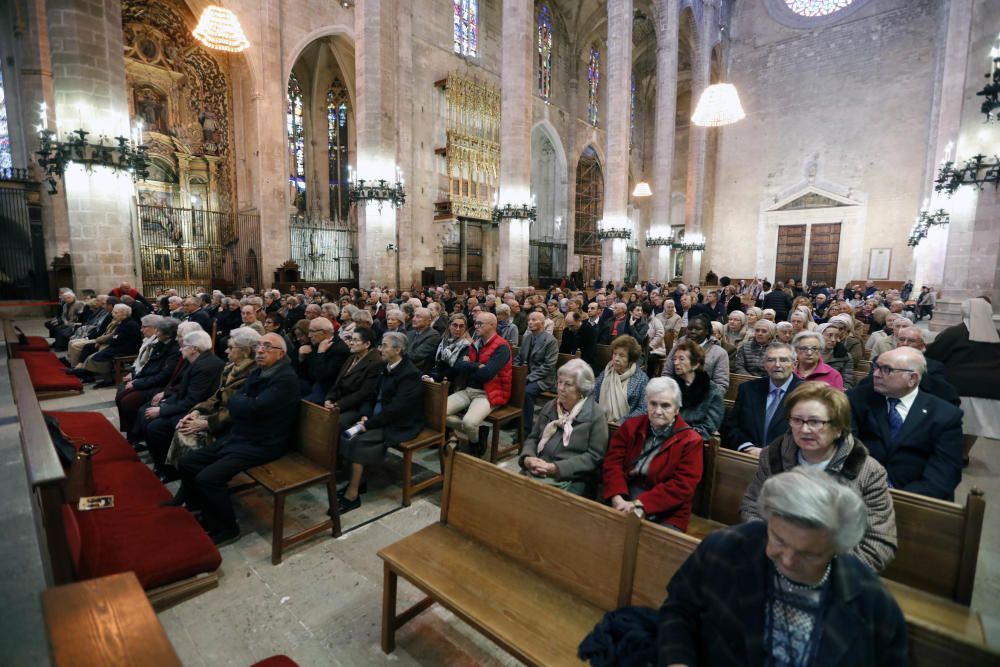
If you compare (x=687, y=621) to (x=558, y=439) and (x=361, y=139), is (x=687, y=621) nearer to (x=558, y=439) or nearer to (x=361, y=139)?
(x=558, y=439)

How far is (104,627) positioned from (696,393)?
3093 millimetres

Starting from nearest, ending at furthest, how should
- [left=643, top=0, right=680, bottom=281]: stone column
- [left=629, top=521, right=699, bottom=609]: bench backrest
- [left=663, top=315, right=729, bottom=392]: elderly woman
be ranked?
[left=629, top=521, right=699, bottom=609]: bench backrest → [left=663, top=315, right=729, bottom=392]: elderly woman → [left=643, top=0, right=680, bottom=281]: stone column

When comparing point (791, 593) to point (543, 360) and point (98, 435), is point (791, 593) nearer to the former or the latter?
point (543, 360)

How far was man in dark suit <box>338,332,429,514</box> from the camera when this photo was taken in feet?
11.6

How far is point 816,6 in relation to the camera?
67.6 ft

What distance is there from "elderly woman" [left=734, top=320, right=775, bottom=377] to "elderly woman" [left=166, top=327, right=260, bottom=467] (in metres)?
4.32

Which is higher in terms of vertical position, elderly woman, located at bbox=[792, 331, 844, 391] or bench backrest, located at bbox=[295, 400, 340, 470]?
elderly woman, located at bbox=[792, 331, 844, 391]

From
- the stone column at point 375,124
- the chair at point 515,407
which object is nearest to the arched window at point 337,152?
the stone column at point 375,124

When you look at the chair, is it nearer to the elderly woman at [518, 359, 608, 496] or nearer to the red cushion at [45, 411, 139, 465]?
the elderly woman at [518, 359, 608, 496]

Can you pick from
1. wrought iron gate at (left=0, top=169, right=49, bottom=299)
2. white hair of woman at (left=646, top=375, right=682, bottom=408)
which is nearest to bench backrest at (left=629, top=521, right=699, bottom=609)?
white hair of woman at (left=646, top=375, right=682, bottom=408)

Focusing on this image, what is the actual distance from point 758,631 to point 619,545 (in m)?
0.60

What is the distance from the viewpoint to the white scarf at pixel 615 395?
3572mm

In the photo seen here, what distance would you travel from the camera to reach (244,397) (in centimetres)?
327

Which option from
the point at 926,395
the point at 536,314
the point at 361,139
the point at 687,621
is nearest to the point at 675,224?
the point at 361,139
